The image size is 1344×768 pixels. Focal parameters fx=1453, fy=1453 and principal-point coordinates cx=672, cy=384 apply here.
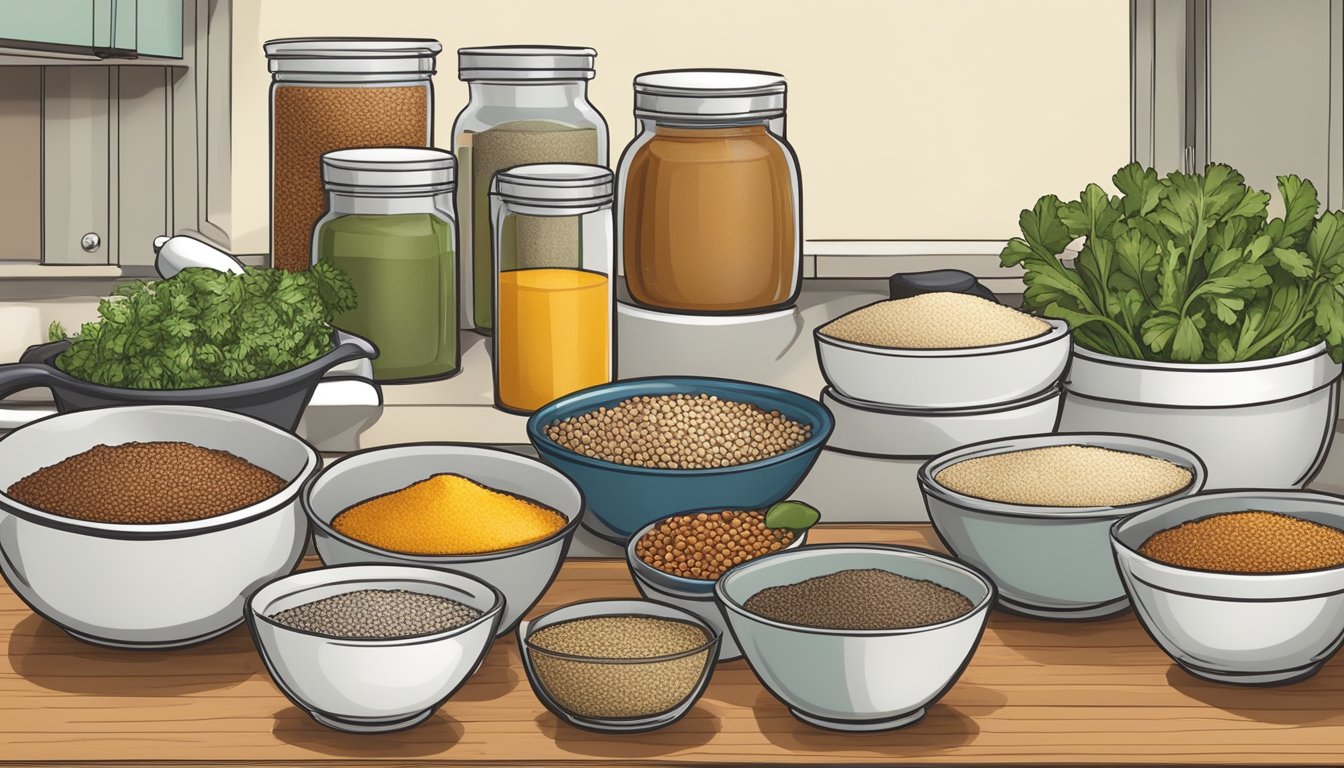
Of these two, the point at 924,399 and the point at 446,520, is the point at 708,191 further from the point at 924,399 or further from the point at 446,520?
the point at 446,520

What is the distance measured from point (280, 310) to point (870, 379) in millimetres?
481

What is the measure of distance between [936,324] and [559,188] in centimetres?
35

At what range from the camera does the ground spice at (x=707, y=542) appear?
3.13 feet

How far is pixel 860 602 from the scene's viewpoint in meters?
0.87

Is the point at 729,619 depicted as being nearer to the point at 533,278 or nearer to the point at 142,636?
the point at 142,636

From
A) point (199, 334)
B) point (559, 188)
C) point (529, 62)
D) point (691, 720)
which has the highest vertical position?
point (529, 62)

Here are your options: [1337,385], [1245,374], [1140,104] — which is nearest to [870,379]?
[1245,374]

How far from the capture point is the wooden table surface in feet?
2.72

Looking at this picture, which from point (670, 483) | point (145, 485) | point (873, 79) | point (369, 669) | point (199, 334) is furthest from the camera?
point (873, 79)

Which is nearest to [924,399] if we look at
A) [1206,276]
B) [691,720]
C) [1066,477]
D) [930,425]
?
[930,425]

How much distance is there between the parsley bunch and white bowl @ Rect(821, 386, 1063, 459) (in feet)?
1.46

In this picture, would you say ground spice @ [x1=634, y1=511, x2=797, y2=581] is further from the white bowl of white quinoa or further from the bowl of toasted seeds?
the white bowl of white quinoa


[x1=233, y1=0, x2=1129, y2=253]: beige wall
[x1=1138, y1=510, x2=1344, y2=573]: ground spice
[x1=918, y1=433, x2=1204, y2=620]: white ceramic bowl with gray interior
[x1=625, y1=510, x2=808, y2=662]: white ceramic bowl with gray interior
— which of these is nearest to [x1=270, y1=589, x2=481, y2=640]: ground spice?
[x1=625, y1=510, x2=808, y2=662]: white ceramic bowl with gray interior

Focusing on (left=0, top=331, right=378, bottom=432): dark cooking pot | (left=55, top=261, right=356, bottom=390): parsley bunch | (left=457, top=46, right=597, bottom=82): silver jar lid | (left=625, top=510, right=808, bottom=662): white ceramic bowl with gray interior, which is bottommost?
(left=625, top=510, right=808, bottom=662): white ceramic bowl with gray interior
